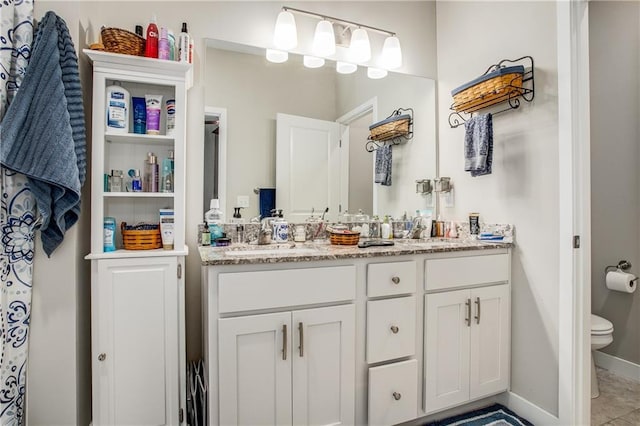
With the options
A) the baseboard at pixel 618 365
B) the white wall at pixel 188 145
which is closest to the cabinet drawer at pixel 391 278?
the white wall at pixel 188 145

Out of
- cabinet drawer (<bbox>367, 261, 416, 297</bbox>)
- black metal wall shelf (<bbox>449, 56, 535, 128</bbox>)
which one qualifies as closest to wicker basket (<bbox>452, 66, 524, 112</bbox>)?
black metal wall shelf (<bbox>449, 56, 535, 128</bbox>)

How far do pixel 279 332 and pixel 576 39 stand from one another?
1865 mm

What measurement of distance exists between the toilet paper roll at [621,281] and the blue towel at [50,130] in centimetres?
303

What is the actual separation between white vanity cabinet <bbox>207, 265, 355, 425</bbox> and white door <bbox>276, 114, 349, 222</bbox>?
0.72 meters

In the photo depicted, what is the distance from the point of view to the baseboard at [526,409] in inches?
65.2

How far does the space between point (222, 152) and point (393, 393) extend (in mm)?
1479

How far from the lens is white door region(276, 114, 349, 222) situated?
2.03 metres

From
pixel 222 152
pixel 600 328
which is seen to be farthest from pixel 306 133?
pixel 600 328

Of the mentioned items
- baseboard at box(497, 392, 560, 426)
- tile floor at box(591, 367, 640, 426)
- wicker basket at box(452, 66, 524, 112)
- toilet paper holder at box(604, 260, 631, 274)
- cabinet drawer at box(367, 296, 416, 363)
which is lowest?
tile floor at box(591, 367, 640, 426)

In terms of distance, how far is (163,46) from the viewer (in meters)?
1.49

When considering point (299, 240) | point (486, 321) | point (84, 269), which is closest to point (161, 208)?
point (84, 269)

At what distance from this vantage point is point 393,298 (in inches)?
61.0

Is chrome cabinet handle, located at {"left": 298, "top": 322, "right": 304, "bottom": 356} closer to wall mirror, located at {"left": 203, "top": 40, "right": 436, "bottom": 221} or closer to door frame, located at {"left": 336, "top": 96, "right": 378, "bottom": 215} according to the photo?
wall mirror, located at {"left": 203, "top": 40, "right": 436, "bottom": 221}

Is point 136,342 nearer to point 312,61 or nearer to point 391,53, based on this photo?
point 312,61
